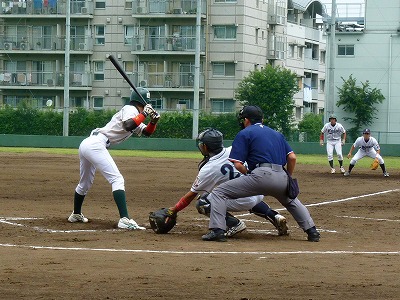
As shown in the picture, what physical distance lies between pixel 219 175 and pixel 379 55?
57989mm

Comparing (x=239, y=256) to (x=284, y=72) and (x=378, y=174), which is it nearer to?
(x=378, y=174)

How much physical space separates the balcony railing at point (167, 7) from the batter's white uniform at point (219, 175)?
186 feet

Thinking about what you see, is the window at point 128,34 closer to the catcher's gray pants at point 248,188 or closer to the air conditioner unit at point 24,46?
the air conditioner unit at point 24,46

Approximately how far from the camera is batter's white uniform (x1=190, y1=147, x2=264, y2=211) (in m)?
12.6

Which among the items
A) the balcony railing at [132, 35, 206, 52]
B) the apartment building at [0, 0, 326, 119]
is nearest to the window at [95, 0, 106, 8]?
the apartment building at [0, 0, 326, 119]

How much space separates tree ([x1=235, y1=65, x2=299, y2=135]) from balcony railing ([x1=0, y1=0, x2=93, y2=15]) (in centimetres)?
1371

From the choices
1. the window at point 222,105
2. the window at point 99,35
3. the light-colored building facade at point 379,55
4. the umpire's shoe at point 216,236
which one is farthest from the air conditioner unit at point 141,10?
the umpire's shoe at point 216,236

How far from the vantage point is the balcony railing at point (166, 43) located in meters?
69.3

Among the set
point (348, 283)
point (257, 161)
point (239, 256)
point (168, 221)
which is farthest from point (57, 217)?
point (348, 283)

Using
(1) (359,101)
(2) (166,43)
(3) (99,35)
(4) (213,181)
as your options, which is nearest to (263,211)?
(4) (213,181)

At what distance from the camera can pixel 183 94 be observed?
7094cm

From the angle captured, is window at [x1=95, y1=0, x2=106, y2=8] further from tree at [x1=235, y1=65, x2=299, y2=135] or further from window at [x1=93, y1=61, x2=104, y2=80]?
tree at [x1=235, y1=65, x2=299, y2=135]

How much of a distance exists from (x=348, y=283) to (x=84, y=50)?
212 feet

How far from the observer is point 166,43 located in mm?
69812
